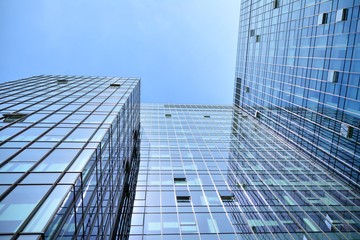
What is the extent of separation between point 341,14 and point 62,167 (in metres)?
28.8

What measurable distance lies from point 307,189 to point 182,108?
120 feet

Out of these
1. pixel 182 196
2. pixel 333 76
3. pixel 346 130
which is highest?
pixel 333 76

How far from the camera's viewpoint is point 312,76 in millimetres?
33969

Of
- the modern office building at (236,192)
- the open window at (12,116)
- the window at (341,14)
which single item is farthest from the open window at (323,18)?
the open window at (12,116)

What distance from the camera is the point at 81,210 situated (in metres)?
13.3

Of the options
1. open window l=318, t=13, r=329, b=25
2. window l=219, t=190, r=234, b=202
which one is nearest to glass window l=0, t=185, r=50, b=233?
window l=219, t=190, r=234, b=202

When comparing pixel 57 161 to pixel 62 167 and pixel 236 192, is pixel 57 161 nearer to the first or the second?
pixel 62 167

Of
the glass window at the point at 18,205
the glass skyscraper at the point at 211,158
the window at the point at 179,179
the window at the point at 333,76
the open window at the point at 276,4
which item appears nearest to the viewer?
the glass window at the point at 18,205

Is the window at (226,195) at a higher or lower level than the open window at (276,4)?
lower

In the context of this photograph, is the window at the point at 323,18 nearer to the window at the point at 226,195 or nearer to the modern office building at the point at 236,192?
the modern office building at the point at 236,192

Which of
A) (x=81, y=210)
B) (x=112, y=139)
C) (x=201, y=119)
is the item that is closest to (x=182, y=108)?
(x=201, y=119)

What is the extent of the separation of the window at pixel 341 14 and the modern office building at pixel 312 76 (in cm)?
10

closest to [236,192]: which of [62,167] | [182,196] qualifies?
[182,196]

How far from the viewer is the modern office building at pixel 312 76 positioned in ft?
90.8
